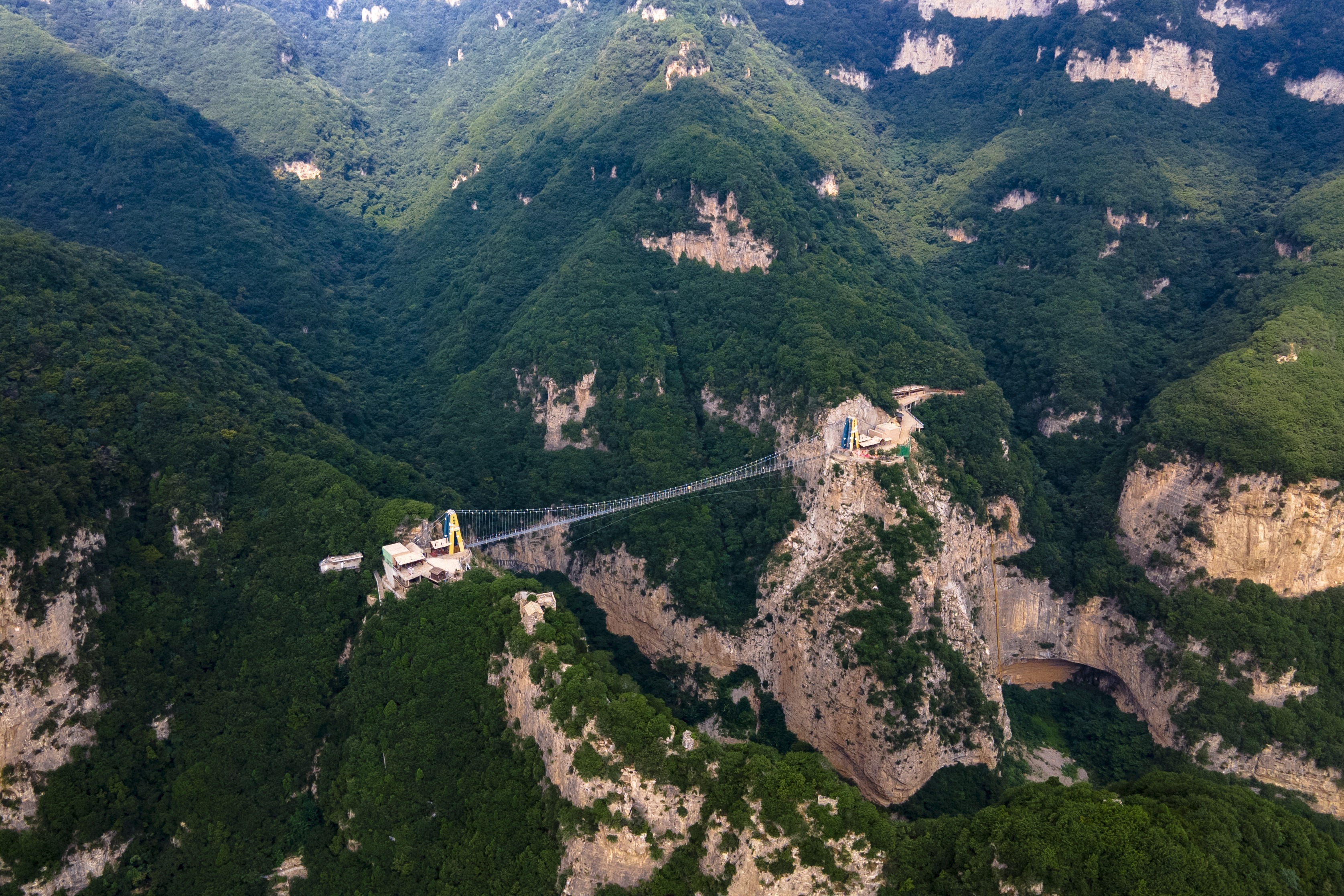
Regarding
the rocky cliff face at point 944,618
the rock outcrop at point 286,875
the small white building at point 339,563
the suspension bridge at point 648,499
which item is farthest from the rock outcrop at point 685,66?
the rock outcrop at point 286,875

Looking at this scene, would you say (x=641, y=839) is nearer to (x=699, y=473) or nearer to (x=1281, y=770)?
(x=699, y=473)

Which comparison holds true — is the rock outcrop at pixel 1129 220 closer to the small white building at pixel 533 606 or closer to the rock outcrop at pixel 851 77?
the rock outcrop at pixel 851 77

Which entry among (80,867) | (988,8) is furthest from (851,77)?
(80,867)

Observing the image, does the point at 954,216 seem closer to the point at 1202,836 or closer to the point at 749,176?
the point at 749,176

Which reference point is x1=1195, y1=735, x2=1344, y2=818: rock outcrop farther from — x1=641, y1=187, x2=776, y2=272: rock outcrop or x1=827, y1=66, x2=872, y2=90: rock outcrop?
x1=827, y1=66, x2=872, y2=90: rock outcrop

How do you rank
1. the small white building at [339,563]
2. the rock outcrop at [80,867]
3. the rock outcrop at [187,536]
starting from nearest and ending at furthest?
the rock outcrop at [80,867], the small white building at [339,563], the rock outcrop at [187,536]
